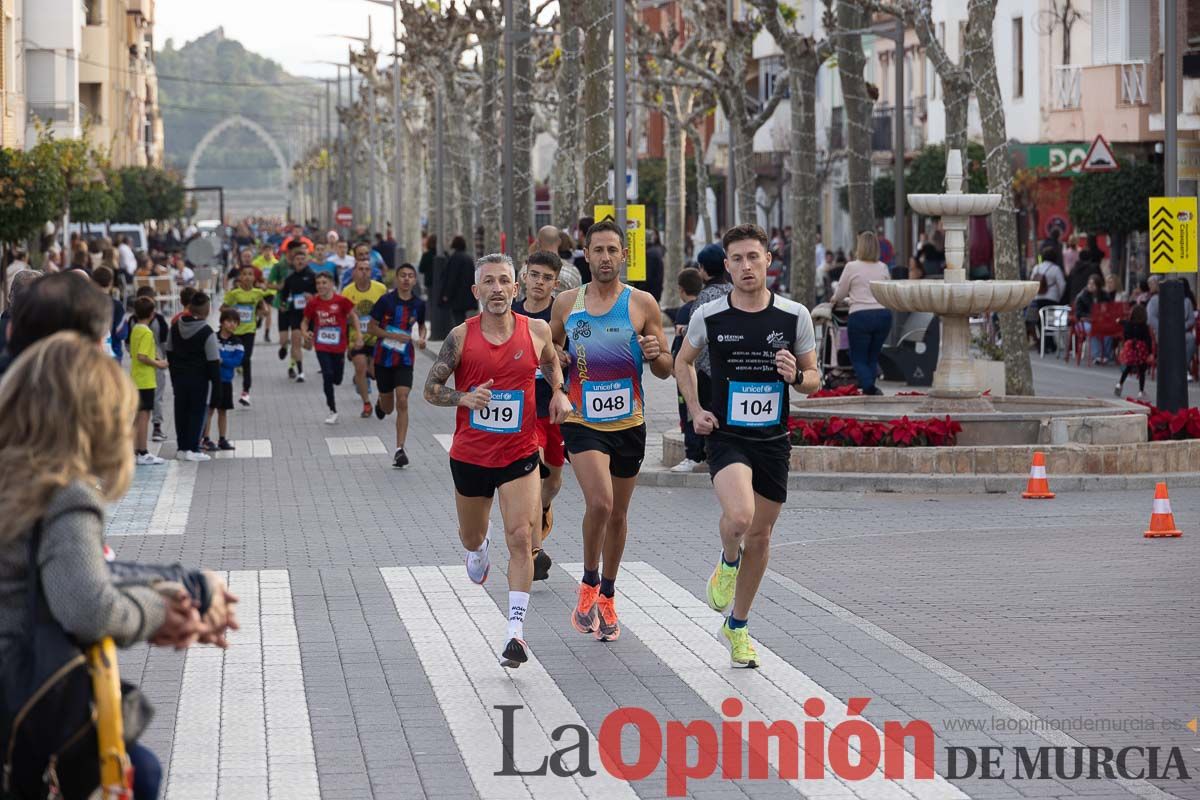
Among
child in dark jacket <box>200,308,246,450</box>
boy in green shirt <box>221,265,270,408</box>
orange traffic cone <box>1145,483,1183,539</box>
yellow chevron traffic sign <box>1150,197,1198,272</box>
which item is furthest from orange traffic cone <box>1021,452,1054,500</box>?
boy in green shirt <box>221,265,270,408</box>

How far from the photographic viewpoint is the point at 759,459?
31.6ft

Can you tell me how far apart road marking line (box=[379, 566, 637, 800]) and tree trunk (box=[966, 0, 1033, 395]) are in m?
12.2

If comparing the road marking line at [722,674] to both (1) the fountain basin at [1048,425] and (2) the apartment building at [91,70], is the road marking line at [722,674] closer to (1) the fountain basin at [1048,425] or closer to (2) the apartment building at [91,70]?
(1) the fountain basin at [1048,425]

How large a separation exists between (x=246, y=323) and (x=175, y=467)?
7.13 meters

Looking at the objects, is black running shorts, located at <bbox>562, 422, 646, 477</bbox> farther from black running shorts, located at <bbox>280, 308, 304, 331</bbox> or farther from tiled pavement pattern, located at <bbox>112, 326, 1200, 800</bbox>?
black running shorts, located at <bbox>280, 308, 304, 331</bbox>

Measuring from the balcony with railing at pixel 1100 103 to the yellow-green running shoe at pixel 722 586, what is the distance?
32.3 metres

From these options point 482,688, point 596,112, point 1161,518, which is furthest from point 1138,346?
point 482,688

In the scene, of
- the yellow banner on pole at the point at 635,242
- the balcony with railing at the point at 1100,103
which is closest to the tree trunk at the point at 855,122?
the yellow banner on pole at the point at 635,242

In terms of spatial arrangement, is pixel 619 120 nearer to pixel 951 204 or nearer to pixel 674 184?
pixel 951 204

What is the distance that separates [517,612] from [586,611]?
828 mm

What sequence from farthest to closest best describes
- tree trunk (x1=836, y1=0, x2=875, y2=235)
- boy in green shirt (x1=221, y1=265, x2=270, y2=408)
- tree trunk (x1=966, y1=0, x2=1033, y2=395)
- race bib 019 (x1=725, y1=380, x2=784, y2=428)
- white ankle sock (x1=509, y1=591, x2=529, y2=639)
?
tree trunk (x1=836, y1=0, x2=875, y2=235) → boy in green shirt (x1=221, y1=265, x2=270, y2=408) → tree trunk (x1=966, y1=0, x2=1033, y2=395) → race bib 019 (x1=725, y1=380, x2=784, y2=428) → white ankle sock (x1=509, y1=591, x2=529, y2=639)

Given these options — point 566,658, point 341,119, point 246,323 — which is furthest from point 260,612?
point 341,119

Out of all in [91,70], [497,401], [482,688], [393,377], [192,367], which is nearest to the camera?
[482,688]

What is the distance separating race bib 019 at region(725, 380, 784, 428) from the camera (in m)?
9.62
